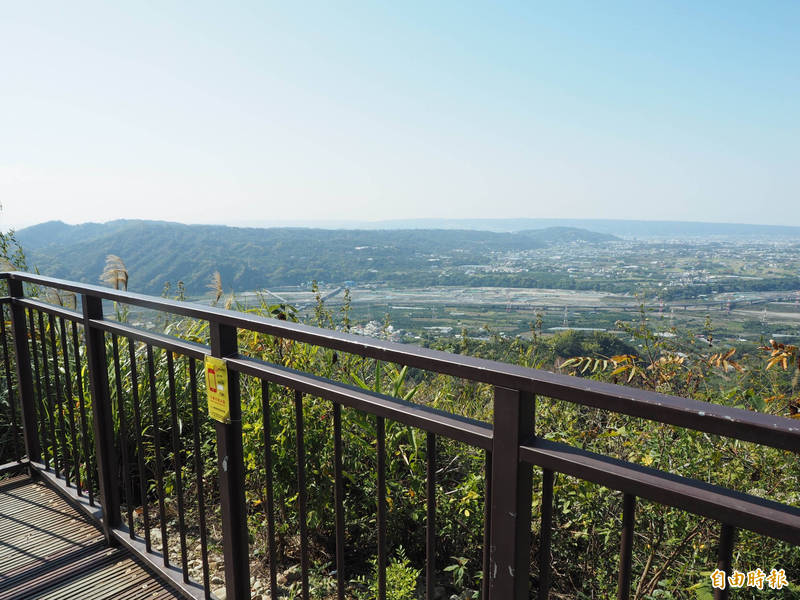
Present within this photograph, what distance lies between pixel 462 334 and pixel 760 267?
13.1 m

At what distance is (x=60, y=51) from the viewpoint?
30.0 feet

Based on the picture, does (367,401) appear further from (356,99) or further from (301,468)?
(356,99)

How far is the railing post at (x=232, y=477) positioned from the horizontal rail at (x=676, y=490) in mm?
1176

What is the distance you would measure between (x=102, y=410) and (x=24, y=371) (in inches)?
47.3

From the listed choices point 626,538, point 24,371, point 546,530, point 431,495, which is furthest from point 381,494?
Result: point 24,371

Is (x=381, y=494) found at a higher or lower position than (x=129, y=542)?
higher

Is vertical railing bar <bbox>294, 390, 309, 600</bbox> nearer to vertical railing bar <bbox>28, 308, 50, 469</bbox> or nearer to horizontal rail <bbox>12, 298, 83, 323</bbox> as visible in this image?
horizontal rail <bbox>12, 298, 83, 323</bbox>

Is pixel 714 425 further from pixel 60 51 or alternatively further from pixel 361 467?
pixel 60 51

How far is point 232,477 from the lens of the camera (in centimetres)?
191

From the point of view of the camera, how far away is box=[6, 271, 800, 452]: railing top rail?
2.49ft

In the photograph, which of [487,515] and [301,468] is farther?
[301,468]

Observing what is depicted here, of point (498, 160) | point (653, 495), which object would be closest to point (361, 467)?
point (653, 495)
